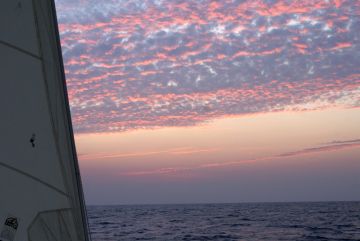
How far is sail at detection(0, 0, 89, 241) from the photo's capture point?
5004 mm

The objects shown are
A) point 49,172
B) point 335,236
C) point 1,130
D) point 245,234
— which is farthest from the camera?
point 245,234

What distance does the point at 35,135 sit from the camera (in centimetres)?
523

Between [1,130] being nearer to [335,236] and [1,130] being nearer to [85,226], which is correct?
[85,226]

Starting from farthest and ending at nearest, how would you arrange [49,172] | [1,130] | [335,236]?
[335,236]
[49,172]
[1,130]

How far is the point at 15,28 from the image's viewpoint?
5195mm

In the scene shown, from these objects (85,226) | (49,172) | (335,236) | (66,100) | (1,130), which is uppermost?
(66,100)

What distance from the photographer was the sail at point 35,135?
500cm

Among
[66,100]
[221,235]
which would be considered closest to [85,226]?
[66,100]

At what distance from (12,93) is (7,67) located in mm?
279

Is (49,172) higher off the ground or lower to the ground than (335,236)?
higher

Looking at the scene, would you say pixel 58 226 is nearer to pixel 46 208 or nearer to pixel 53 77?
pixel 46 208

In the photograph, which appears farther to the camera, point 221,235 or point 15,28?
point 221,235

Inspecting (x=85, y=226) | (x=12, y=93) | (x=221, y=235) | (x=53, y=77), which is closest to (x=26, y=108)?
(x=12, y=93)

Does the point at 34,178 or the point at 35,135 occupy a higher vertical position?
the point at 35,135
